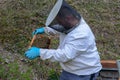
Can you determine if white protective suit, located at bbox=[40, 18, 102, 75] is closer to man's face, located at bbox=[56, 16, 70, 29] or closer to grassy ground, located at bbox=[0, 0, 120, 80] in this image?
man's face, located at bbox=[56, 16, 70, 29]

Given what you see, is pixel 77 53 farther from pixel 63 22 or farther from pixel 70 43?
pixel 63 22

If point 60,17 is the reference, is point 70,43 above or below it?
below

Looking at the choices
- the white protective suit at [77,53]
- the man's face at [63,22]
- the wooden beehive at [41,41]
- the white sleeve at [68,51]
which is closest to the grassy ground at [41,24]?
the wooden beehive at [41,41]

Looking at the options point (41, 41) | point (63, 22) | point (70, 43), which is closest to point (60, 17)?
point (63, 22)

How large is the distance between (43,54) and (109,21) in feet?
12.1

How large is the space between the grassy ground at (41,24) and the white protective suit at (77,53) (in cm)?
145

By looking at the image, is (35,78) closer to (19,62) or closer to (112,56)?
(19,62)

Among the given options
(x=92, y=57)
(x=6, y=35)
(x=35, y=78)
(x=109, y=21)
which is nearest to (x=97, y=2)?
(x=109, y=21)

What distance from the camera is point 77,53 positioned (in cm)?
363

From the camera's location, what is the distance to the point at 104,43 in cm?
640

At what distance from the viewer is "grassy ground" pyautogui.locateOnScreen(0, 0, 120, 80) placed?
5.53m

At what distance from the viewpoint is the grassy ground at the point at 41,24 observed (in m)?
5.53

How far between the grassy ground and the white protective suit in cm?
145

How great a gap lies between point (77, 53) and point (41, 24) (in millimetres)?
3009
